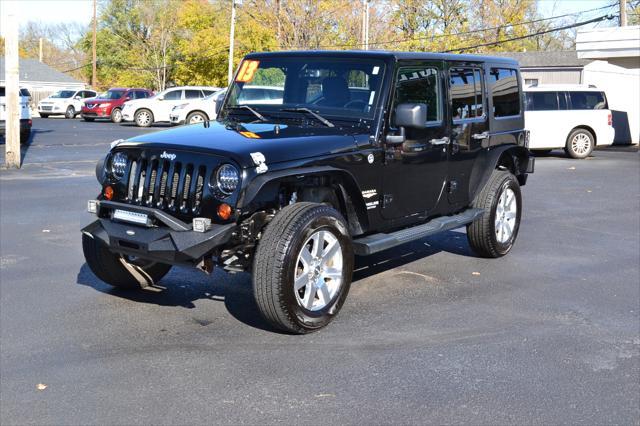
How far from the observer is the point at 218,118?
23.0ft

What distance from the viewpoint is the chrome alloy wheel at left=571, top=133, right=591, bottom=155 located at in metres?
20.9

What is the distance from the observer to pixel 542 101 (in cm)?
2058

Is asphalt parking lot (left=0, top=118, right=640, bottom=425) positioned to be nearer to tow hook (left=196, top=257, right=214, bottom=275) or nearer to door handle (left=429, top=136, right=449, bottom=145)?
tow hook (left=196, top=257, right=214, bottom=275)

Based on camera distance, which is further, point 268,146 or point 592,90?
point 592,90

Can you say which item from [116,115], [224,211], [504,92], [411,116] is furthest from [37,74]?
[224,211]

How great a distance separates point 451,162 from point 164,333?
3179 millimetres

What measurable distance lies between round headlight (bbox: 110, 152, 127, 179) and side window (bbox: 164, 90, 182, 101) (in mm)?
27571

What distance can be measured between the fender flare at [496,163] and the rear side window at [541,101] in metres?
12.3

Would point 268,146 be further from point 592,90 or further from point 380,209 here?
point 592,90

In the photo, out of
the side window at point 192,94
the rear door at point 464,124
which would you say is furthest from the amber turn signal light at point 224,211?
the side window at point 192,94

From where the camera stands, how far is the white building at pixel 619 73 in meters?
25.9

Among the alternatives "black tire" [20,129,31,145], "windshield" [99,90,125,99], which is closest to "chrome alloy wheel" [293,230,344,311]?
"black tire" [20,129,31,145]

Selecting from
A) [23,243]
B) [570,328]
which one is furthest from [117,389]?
[23,243]

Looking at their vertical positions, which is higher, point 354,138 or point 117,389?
point 354,138
